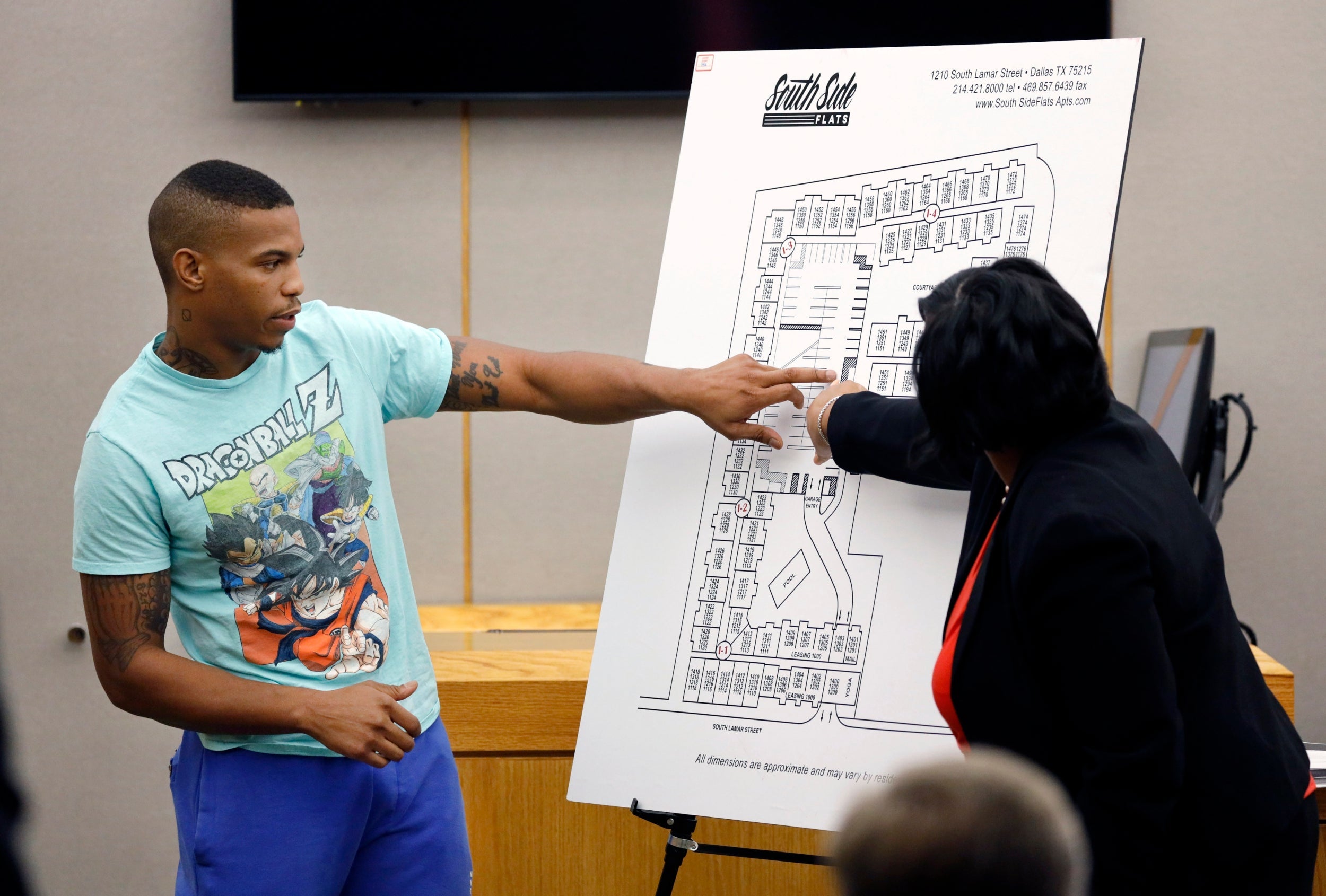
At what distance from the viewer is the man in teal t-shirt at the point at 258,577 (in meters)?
1.37

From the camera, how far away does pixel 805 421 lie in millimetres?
1687

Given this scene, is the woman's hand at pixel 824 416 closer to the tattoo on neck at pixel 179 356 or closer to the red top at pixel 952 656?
the red top at pixel 952 656

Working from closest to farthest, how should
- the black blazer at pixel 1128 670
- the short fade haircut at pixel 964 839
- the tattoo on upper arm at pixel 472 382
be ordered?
the short fade haircut at pixel 964 839
the black blazer at pixel 1128 670
the tattoo on upper arm at pixel 472 382

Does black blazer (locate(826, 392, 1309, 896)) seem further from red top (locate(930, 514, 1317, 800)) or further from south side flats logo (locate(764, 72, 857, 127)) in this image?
south side flats logo (locate(764, 72, 857, 127))

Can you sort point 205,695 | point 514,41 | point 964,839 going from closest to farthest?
point 964,839 → point 205,695 → point 514,41

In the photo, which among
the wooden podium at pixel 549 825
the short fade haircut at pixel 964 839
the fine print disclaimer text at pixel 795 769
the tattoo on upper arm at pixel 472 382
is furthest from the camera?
the wooden podium at pixel 549 825

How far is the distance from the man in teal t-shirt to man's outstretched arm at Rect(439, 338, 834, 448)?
0.67 ft

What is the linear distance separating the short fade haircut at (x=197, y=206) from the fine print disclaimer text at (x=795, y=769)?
38.4 inches

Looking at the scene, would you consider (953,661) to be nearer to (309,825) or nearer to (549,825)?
(309,825)

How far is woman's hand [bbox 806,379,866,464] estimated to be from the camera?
5.33ft

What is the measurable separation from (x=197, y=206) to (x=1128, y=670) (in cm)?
119

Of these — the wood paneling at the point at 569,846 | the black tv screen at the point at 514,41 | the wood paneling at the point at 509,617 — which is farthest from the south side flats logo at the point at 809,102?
the wood paneling at the point at 509,617

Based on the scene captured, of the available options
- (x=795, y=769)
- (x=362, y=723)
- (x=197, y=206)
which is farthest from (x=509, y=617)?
(x=197, y=206)

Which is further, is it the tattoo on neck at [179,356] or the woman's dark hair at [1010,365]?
the tattoo on neck at [179,356]
